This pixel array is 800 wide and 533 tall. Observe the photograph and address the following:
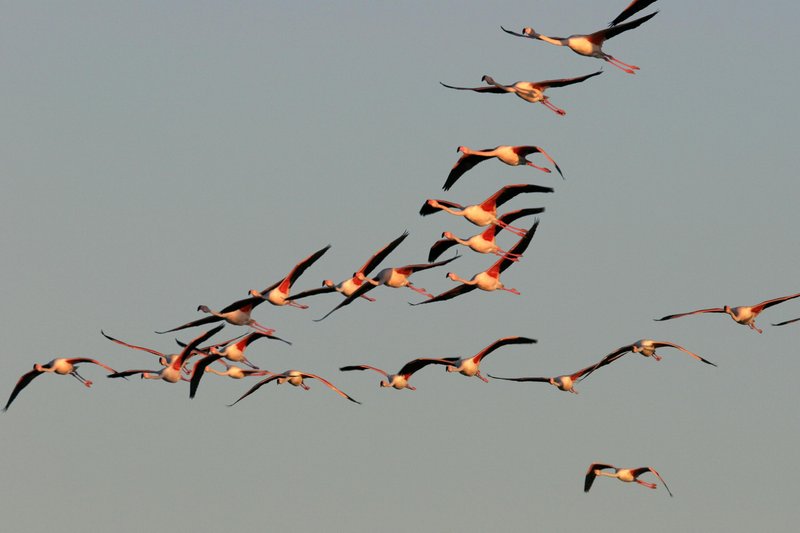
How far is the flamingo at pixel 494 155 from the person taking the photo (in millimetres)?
52219

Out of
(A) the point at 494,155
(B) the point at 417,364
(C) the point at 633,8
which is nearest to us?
(C) the point at 633,8

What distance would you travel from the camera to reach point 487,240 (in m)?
54.8

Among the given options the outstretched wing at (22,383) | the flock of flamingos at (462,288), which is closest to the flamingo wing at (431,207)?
the flock of flamingos at (462,288)

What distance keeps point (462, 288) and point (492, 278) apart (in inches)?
70.1

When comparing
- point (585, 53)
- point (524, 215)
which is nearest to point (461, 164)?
point (524, 215)

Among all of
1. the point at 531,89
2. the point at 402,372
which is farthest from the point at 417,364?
the point at 531,89

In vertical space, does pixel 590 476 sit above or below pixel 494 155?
below

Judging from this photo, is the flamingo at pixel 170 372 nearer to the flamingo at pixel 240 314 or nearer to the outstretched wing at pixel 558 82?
the flamingo at pixel 240 314

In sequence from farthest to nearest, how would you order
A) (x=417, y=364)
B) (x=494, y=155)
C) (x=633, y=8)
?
(x=417, y=364), (x=494, y=155), (x=633, y=8)

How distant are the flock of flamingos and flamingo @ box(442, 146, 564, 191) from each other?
29 millimetres

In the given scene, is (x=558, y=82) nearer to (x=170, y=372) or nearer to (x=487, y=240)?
(x=487, y=240)

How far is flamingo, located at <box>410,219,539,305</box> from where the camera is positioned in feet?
177

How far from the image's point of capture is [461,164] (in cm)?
5541

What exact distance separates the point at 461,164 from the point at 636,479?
12.1 m
